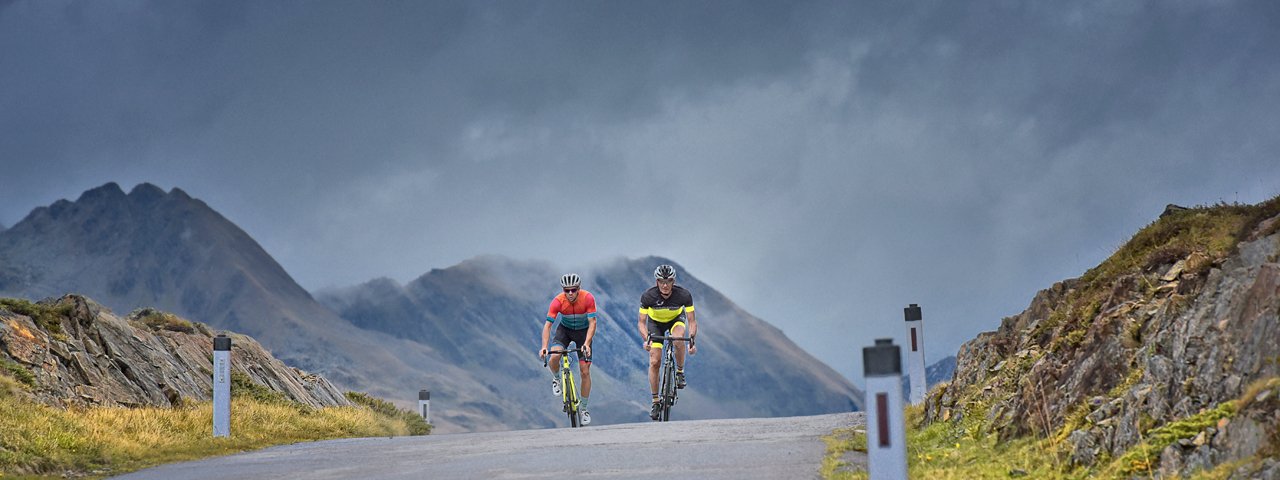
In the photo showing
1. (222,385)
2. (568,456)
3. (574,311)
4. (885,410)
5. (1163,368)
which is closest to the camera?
(885,410)

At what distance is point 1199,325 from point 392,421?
19.6m

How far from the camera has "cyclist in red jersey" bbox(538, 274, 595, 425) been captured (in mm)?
21094

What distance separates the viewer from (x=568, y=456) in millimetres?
12391

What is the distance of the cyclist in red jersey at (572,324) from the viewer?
69.2 feet

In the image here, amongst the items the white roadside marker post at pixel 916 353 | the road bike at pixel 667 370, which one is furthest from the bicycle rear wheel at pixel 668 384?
the white roadside marker post at pixel 916 353

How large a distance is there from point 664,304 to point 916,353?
4.88 metres

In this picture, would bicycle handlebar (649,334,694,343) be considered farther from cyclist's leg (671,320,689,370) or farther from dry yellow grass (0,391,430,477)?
dry yellow grass (0,391,430,477)

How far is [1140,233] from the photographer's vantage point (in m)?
14.0

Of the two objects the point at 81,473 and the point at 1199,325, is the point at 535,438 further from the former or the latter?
the point at 1199,325

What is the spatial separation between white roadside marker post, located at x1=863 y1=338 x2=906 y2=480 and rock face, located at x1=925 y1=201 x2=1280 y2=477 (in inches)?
73.3

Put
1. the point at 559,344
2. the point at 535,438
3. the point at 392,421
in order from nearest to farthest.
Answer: the point at 535,438
the point at 559,344
the point at 392,421

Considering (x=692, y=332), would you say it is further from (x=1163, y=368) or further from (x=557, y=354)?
(x=1163, y=368)

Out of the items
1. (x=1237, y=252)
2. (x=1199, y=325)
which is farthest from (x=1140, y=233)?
(x=1199, y=325)

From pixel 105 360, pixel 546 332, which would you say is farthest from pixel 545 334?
pixel 105 360
